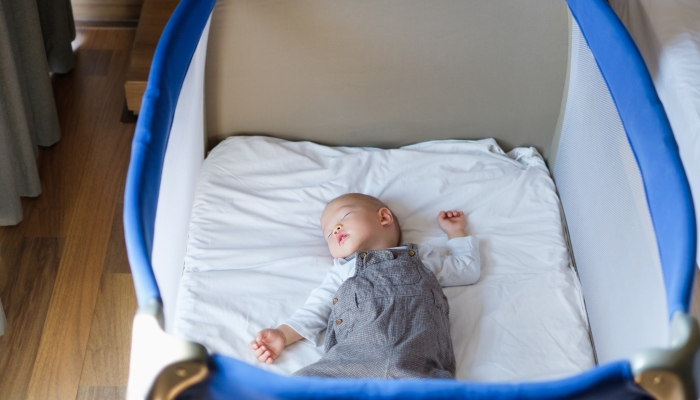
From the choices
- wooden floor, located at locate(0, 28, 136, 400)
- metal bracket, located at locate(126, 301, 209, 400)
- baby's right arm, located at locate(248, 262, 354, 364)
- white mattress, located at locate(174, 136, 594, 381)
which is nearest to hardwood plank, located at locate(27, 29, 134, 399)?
wooden floor, located at locate(0, 28, 136, 400)

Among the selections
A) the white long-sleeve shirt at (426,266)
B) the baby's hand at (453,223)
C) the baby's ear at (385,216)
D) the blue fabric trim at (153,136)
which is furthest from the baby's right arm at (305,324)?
the blue fabric trim at (153,136)

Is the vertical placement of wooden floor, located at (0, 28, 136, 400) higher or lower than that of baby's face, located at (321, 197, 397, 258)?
lower

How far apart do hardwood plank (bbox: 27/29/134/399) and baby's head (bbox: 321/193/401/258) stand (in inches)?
22.3

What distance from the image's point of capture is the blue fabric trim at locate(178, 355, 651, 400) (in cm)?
71

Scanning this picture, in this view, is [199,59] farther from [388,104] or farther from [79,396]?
[79,396]

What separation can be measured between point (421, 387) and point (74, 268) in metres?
1.11

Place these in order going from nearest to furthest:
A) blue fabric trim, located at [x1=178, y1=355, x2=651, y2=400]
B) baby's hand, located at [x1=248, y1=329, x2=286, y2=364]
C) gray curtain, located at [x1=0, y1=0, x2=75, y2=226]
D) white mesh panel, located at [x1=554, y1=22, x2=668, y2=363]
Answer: blue fabric trim, located at [x1=178, y1=355, x2=651, y2=400]
white mesh panel, located at [x1=554, y1=22, x2=668, y2=363]
baby's hand, located at [x1=248, y1=329, x2=286, y2=364]
gray curtain, located at [x1=0, y1=0, x2=75, y2=226]

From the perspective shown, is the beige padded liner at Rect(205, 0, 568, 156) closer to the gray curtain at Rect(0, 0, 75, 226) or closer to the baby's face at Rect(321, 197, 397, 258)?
the baby's face at Rect(321, 197, 397, 258)

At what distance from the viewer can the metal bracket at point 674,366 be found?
715 millimetres

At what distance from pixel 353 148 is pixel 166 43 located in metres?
0.56

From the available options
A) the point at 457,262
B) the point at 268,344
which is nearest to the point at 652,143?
the point at 457,262

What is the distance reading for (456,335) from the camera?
3.99ft

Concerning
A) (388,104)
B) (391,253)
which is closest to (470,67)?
(388,104)

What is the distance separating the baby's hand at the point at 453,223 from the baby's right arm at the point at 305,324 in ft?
0.75
